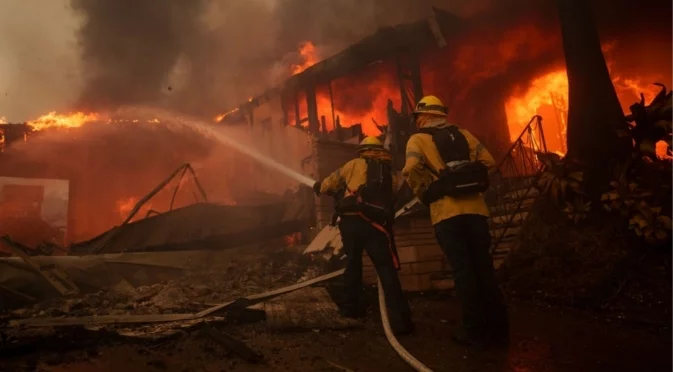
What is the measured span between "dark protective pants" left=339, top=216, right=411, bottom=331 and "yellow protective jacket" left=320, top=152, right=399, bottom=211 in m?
0.41

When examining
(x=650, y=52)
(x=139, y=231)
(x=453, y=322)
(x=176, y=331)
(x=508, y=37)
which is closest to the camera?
(x=176, y=331)

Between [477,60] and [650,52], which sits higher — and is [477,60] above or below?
above

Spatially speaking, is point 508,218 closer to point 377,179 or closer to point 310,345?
point 377,179

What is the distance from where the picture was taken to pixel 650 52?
10883 millimetres

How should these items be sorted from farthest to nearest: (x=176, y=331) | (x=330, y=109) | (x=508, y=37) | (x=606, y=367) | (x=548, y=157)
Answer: (x=330, y=109), (x=508, y=37), (x=548, y=157), (x=176, y=331), (x=606, y=367)

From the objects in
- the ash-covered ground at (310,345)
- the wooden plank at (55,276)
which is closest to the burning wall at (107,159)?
the wooden plank at (55,276)

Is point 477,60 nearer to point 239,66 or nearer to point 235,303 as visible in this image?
point 239,66

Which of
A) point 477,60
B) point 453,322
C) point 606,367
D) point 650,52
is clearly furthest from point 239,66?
point 606,367

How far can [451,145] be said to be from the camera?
3707mm

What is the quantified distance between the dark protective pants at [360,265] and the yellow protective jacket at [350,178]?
408 mm

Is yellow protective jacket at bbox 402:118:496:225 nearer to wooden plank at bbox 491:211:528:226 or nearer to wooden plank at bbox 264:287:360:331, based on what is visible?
wooden plank at bbox 264:287:360:331

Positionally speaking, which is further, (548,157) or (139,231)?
(139,231)

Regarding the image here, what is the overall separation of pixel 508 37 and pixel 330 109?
6.76 meters

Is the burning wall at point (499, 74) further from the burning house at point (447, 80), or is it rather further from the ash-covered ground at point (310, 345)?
the ash-covered ground at point (310, 345)
